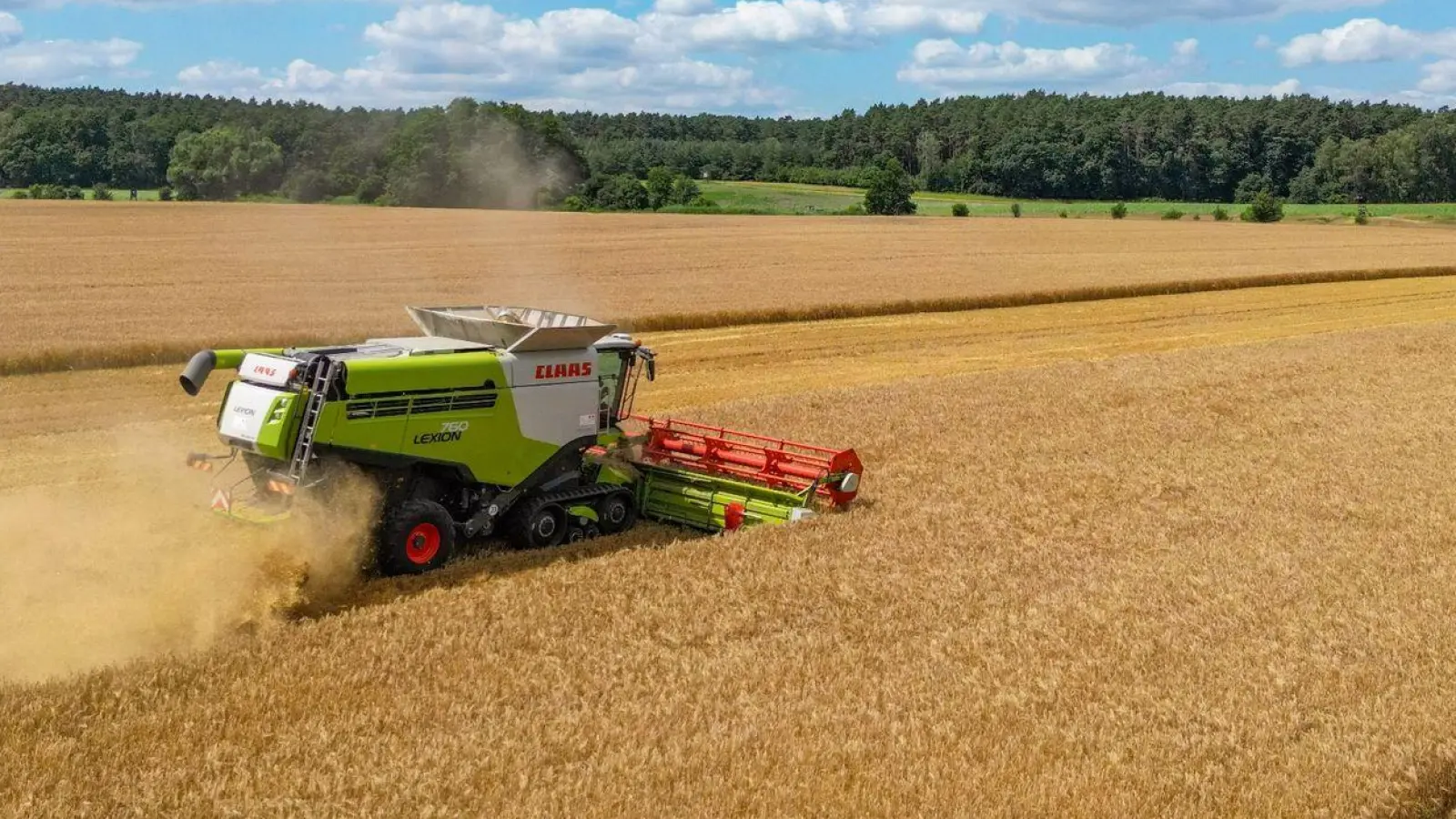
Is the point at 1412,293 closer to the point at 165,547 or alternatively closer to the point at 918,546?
the point at 918,546

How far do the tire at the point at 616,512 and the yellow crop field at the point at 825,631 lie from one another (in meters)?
0.46

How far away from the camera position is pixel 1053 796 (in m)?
6.46

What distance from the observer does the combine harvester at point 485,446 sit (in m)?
9.66

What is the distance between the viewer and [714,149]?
122 m

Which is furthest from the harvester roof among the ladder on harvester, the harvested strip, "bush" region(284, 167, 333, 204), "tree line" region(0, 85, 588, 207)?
"bush" region(284, 167, 333, 204)

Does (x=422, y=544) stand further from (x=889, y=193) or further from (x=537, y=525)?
(x=889, y=193)

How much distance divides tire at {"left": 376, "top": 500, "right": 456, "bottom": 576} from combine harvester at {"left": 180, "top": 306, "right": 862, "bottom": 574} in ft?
0.04

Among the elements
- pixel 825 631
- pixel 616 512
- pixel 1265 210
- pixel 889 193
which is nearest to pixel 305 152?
pixel 616 512

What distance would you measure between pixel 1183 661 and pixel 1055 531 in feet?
10.9

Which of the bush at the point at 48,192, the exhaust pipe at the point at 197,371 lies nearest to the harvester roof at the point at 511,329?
the exhaust pipe at the point at 197,371

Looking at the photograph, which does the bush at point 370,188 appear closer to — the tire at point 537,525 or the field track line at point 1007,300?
A: the field track line at point 1007,300

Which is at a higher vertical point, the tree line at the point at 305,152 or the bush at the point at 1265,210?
the tree line at the point at 305,152

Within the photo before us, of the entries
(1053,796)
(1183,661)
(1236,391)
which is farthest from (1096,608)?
(1236,391)

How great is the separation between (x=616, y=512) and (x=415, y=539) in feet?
7.86
